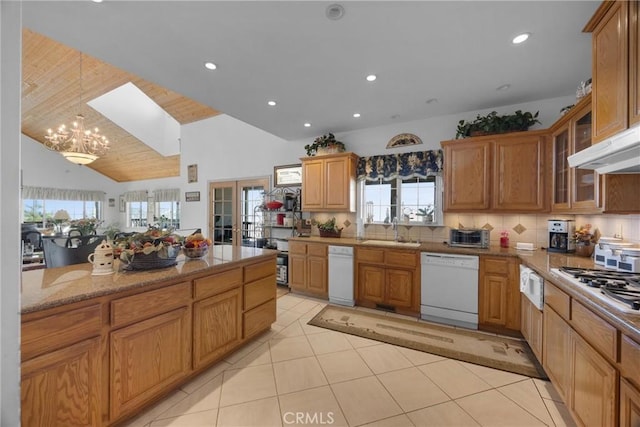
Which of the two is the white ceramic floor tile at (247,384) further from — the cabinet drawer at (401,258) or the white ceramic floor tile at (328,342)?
the cabinet drawer at (401,258)

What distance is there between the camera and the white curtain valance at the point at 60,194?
7.38 meters

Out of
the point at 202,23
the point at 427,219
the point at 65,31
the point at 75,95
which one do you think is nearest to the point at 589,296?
the point at 427,219

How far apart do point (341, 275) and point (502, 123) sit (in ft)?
8.94

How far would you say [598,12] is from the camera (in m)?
1.64

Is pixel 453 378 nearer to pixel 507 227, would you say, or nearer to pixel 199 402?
pixel 199 402

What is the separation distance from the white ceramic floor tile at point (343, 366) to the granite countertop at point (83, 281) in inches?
48.5

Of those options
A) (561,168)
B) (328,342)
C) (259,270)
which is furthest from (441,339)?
(561,168)

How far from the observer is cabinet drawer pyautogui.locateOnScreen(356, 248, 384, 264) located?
3305mm

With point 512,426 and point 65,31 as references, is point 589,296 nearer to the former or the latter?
point 512,426

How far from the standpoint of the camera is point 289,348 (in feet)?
8.13

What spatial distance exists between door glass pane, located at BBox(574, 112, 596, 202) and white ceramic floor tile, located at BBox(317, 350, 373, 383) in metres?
2.32

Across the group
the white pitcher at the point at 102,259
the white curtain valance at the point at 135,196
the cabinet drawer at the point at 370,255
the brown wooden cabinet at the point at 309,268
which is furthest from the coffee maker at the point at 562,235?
the white curtain valance at the point at 135,196

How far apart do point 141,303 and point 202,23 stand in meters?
1.97

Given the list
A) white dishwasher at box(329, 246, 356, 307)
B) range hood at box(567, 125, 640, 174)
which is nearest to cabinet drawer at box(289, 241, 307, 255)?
white dishwasher at box(329, 246, 356, 307)
